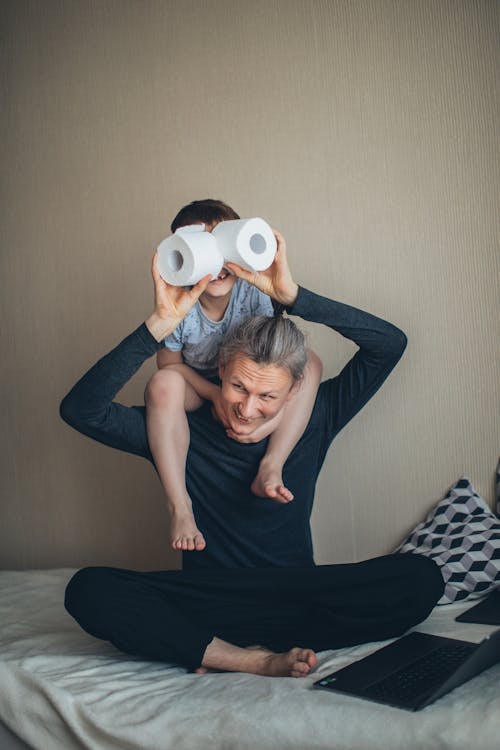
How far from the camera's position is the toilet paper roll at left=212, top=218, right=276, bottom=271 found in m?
1.75

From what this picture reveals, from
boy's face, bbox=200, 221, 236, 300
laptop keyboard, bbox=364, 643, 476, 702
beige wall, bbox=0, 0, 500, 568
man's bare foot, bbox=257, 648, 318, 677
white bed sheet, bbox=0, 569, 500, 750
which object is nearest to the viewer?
white bed sheet, bbox=0, 569, 500, 750

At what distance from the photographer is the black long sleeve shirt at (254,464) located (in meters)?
2.00

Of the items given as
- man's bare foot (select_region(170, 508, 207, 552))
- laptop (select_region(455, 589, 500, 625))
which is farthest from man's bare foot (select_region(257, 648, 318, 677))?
laptop (select_region(455, 589, 500, 625))

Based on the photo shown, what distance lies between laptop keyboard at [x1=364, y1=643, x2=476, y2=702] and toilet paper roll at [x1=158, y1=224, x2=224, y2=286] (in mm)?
971

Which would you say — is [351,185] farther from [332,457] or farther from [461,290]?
[332,457]

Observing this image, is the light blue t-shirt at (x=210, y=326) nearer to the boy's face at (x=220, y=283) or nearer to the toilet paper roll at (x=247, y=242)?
the boy's face at (x=220, y=283)

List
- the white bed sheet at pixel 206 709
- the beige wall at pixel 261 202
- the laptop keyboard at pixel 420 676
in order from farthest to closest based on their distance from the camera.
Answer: the beige wall at pixel 261 202 → the laptop keyboard at pixel 420 676 → the white bed sheet at pixel 206 709

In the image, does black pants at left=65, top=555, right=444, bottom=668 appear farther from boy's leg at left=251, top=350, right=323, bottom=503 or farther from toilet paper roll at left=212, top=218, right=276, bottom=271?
toilet paper roll at left=212, top=218, right=276, bottom=271

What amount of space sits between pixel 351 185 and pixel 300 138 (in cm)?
24

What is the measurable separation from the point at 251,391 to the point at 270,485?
24 centimetres

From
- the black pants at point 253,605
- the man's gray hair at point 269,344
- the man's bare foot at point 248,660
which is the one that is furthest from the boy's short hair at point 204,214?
the man's bare foot at point 248,660

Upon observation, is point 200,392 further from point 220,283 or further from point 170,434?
point 220,283

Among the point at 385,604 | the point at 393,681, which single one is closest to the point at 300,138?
the point at 385,604

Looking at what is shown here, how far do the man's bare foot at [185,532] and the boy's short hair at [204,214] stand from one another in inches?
29.9
